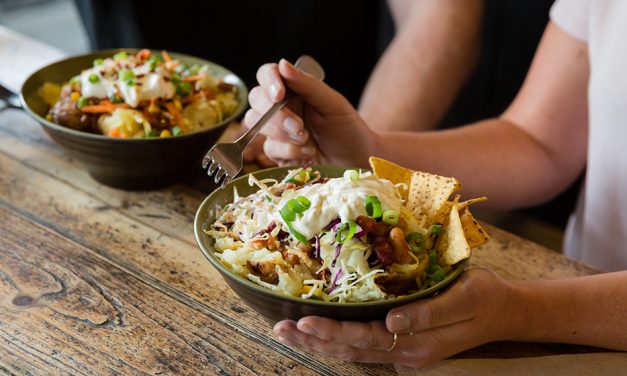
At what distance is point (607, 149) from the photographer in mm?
1501

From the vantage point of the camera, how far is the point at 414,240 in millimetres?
1021

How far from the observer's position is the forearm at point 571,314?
1066 mm

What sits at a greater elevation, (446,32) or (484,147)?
(446,32)

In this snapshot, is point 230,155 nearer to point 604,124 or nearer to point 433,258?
point 433,258

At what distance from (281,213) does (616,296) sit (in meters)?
0.55

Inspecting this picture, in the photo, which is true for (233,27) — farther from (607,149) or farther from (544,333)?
(544,333)

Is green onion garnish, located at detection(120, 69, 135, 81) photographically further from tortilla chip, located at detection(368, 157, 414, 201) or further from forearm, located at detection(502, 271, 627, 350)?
forearm, located at detection(502, 271, 627, 350)

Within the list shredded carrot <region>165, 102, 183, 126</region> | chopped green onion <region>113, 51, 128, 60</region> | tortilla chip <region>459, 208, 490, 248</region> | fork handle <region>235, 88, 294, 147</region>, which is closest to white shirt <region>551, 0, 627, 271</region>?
tortilla chip <region>459, 208, 490, 248</region>

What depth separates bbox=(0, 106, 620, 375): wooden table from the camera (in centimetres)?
104

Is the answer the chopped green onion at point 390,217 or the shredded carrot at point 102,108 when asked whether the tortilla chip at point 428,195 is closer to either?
the chopped green onion at point 390,217

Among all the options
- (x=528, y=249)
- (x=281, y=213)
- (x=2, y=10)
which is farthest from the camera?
(x=2, y=10)

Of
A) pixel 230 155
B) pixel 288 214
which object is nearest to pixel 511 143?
pixel 230 155

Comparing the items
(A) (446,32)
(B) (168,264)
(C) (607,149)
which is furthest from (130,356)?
(A) (446,32)

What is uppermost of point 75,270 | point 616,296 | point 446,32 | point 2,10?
point 446,32
